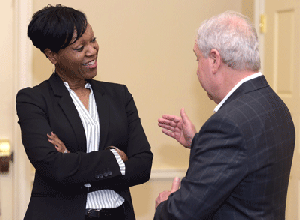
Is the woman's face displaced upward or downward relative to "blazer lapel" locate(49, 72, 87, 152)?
upward

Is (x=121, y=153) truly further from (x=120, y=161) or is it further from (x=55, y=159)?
(x=55, y=159)

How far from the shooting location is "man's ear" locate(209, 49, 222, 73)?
149cm

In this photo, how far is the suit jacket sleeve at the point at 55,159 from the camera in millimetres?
1818

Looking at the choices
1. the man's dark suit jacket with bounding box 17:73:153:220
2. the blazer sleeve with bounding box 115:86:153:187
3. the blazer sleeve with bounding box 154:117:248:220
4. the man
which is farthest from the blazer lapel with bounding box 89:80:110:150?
the blazer sleeve with bounding box 154:117:248:220

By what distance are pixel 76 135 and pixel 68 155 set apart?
11 cm

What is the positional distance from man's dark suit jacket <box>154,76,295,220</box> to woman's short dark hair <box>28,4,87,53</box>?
0.93 meters

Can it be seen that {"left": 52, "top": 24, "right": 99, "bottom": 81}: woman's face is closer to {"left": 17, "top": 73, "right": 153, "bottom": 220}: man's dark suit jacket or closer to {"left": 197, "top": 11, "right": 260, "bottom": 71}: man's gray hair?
{"left": 17, "top": 73, "right": 153, "bottom": 220}: man's dark suit jacket

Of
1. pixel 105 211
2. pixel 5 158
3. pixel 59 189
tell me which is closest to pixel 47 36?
pixel 59 189

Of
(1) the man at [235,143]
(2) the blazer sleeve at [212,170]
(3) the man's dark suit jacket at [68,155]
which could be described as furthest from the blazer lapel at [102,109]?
(2) the blazer sleeve at [212,170]

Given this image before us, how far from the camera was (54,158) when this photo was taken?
183 cm

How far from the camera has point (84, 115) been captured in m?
1.99

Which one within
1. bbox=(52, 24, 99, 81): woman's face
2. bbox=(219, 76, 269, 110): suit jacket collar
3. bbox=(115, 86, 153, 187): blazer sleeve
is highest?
bbox=(52, 24, 99, 81): woman's face

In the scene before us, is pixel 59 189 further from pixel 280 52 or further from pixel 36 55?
pixel 280 52

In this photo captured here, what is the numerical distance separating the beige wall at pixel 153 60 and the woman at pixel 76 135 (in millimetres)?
973
